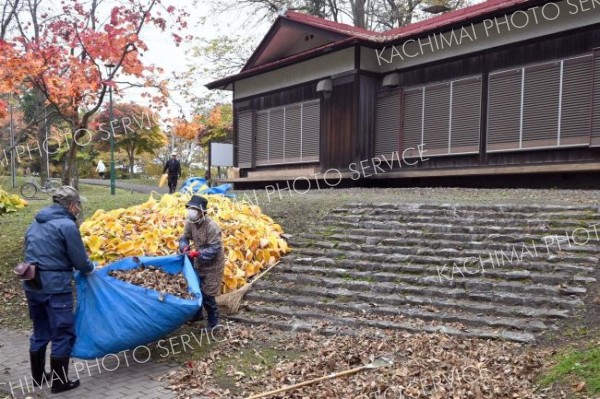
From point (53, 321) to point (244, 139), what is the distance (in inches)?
574

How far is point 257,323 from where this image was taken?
22.5ft

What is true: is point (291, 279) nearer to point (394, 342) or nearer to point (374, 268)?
point (374, 268)

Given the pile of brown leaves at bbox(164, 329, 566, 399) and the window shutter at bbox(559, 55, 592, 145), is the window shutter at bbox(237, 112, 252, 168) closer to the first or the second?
the window shutter at bbox(559, 55, 592, 145)

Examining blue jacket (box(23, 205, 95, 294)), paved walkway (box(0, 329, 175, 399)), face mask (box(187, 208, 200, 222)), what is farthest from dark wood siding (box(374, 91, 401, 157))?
blue jacket (box(23, 205, 95, 294))

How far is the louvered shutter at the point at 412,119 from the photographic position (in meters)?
14.4

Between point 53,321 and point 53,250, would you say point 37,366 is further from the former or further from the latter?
point 53,250

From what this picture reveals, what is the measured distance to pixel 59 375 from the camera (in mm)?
5090

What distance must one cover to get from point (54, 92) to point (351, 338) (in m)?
5.88

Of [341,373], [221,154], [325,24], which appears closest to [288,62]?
[325,24]

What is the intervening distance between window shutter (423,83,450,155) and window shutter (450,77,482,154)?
19cm

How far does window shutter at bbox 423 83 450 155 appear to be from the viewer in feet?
45.2

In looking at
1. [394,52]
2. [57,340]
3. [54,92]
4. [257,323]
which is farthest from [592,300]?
[394,52]

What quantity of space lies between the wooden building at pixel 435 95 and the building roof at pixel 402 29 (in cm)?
4

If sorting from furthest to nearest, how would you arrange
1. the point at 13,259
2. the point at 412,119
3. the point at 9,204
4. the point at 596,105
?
1. the point at 412,119
2. the point at 9,204
3. the point at 596,105
4. the point at 13,259
